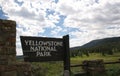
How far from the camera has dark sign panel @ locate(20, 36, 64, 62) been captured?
7.32m

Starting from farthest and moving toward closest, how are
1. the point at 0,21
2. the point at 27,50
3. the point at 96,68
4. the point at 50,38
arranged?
the point at 96,68 < the point at 50,38 < the point at 27,50 < the point at 0,21

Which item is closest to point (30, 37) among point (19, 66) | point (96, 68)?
point (19, 66)

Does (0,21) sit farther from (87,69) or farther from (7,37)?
(87,69)

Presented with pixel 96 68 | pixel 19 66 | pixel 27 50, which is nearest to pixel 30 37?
pixel 27 50

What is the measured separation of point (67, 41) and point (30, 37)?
1.32m

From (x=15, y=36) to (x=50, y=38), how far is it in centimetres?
129

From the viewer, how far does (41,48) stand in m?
7.63

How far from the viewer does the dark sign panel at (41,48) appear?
24.0 ft

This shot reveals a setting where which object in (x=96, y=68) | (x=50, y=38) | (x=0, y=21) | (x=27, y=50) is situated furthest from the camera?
(x=96, y=68)

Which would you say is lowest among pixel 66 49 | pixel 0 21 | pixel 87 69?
pixel 87 69

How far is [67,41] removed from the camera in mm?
8211

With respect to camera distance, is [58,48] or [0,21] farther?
[58,48]

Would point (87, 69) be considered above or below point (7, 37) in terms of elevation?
below

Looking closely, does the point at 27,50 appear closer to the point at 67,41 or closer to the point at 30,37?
the point at 30,37
